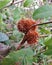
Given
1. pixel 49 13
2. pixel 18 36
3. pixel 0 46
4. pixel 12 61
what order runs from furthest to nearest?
pixel 18 36 → pixel 0 46 → pixel 12 61 → pixel 49 13

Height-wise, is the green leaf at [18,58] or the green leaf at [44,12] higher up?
the green leaf at [44,12]

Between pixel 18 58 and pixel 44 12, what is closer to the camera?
pixel 44 12

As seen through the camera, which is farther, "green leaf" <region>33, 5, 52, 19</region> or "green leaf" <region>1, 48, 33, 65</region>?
Result: "green leaf" <region>1, 48, 33, 65</region>

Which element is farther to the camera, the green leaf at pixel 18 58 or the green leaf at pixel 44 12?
the green leaf at pixel 18 58

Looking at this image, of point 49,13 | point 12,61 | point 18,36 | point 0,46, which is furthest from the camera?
point 18,36

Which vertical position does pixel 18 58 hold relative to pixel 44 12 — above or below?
below

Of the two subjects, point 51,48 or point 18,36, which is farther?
point 18,36

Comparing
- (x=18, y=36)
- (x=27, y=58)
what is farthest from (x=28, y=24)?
(x=18, y=36)

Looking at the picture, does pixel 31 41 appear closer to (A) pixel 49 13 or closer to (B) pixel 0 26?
(A) pixel 49 13

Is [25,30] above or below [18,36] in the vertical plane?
above

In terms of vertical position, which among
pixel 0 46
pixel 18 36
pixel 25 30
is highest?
pixel 25 30

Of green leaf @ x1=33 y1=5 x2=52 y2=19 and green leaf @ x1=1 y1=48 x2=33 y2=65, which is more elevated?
green leaf @ x1=33 y1=5 x2=52 y2=19
